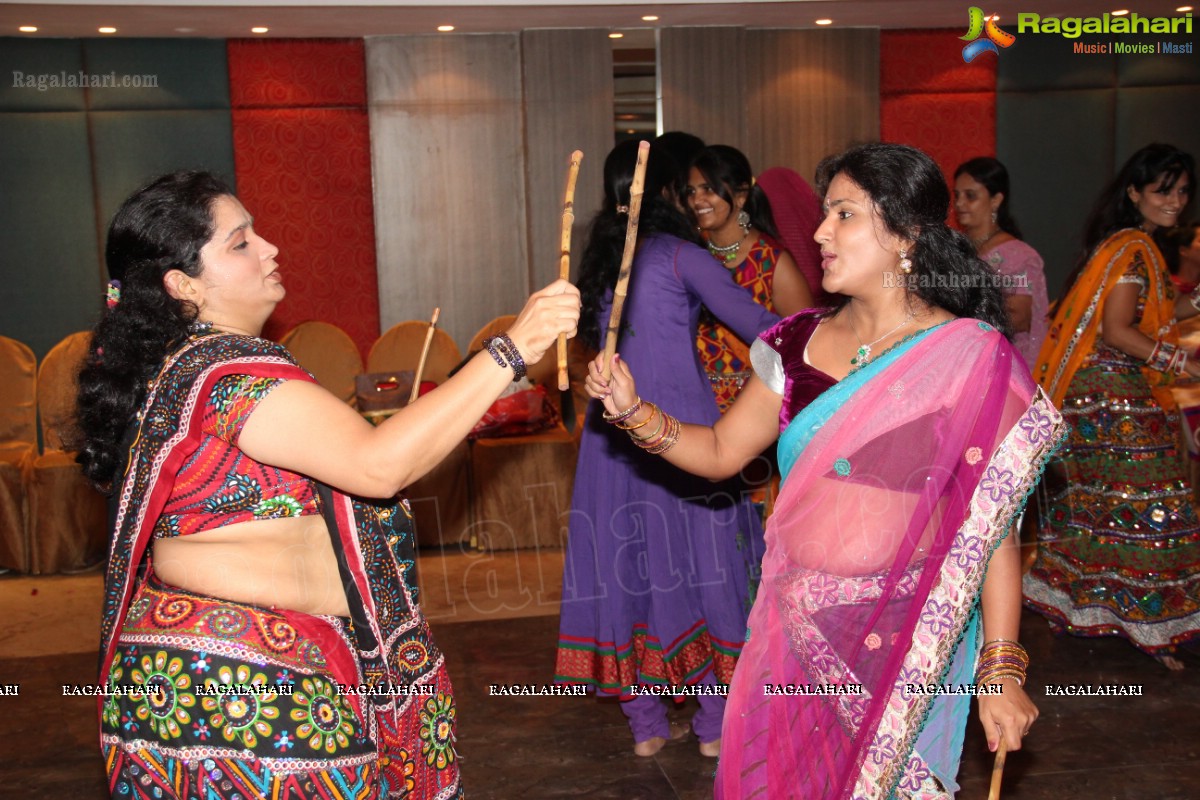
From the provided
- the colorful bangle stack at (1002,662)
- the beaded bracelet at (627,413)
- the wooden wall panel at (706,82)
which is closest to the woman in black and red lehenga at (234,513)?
the beaded bracelet at (627,413)

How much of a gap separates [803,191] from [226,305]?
287 centimetres

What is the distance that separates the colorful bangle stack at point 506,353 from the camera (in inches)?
57.8

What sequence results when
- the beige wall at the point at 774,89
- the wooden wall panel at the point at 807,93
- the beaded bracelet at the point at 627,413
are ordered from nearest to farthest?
the beaded bracelet at the point at 627,413
the beige wall at the point at 774,89
the wooden wall panel at the point at 807,93

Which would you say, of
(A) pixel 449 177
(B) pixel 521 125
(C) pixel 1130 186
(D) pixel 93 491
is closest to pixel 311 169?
(A) pixel 449 177

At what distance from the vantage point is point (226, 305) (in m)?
1.64

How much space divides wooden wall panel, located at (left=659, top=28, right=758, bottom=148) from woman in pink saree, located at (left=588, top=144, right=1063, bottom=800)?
451cm

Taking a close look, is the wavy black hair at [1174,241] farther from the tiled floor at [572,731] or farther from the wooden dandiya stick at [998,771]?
the wooden dandiya stick at [998,771]

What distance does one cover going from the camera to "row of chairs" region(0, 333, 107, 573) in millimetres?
4930

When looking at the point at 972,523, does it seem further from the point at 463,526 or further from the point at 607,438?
the point at 463,526

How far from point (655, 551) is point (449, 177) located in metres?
3.93

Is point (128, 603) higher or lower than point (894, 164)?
lower

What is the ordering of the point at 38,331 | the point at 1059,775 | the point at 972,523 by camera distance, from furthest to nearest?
the point at 38,331 → the point at 1059,775 → the point at 972,523

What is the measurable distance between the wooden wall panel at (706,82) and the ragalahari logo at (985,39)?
143 centimetres

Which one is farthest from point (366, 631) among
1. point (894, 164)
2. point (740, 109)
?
point (740, 109)
